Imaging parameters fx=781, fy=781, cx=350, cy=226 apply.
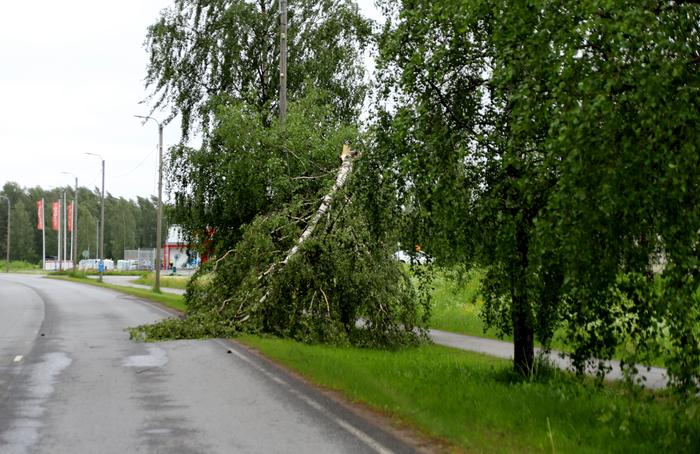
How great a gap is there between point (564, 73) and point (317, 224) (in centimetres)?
1120

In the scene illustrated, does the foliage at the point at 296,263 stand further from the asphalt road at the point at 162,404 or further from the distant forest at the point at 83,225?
the distant forest at the point at 83,225

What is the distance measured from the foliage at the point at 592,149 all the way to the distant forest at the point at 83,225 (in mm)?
138631

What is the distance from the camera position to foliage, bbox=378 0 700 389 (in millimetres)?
5707

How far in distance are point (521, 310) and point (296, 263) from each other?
21.9ft

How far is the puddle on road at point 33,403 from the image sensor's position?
7.58m

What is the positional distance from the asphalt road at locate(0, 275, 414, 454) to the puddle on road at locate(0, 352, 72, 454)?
12mm

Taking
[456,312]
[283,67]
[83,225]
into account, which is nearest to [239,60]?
[283,67]

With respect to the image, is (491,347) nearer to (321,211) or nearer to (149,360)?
(321,211)

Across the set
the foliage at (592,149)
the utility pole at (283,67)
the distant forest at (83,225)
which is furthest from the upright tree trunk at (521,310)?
the distant forest at (83,225)

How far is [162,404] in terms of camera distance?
9781 mm

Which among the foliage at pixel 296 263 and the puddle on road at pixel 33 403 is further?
the foliage at pixel 296 263

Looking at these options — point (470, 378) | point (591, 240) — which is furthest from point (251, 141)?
point (591, 240)

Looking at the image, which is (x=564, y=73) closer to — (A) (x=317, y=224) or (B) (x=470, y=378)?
(B) (x=470, y=378)

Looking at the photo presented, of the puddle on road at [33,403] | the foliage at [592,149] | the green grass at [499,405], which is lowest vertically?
the puddle on road at [33,403]
